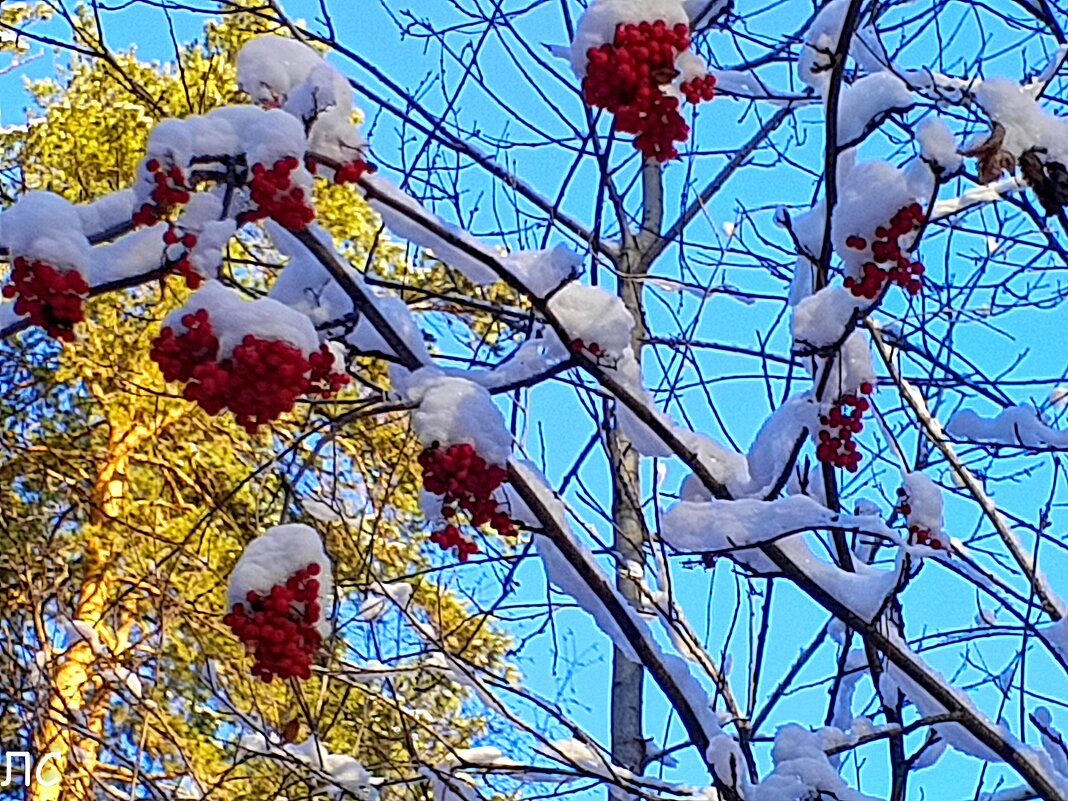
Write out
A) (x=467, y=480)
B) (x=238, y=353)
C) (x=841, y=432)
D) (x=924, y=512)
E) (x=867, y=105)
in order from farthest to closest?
(x=924, y=512) < (x=841, y=432) < (x=867, y=105) < (x=467, y=480) < (x=238, y=353)

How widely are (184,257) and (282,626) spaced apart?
1.88 feet

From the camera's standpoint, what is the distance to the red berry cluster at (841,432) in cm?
232

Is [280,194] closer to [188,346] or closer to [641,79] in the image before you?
[188,346]

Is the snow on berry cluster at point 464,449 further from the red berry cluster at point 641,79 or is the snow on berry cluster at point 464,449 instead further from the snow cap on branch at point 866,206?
the snow cap on branch at point 866,206

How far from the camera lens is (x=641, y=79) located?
1.93 meters

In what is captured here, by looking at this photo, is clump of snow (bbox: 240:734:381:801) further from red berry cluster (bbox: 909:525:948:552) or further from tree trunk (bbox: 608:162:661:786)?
red berry cluster (bbox: 909:525:948:552)

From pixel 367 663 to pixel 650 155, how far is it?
6.90 ft

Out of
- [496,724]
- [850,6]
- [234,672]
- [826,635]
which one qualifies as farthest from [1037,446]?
[234,672]

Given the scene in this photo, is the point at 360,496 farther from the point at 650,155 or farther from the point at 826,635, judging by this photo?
the point at 650,155

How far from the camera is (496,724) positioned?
6.66 meters

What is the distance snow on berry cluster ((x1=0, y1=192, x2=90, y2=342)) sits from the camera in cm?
187

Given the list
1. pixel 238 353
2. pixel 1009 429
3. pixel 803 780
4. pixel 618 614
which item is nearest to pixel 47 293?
pixel 238 353

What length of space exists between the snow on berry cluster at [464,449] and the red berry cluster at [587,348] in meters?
0.21

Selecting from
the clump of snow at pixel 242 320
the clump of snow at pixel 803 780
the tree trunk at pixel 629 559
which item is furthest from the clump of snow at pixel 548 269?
the tree trunk at pixel 629 559
